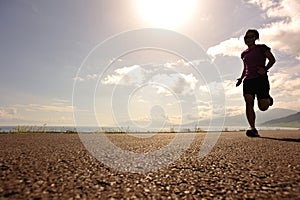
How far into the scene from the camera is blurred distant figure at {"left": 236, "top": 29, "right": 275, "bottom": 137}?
635 cm

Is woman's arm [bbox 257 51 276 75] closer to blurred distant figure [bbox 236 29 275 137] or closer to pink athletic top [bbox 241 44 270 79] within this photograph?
blurred distant figure [bbox 236 29 275 137]

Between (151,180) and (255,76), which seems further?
(255,76)

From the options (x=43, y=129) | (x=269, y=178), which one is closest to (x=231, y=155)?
(x=269, y=178)

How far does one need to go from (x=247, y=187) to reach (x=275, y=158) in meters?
1.35

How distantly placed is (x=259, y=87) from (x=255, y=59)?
682mm

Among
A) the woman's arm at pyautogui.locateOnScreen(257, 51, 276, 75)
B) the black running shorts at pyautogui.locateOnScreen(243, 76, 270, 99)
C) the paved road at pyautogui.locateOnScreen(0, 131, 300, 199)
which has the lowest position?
the paved road at pyautogui.locateOnScreen(0, 131, 300, 199)

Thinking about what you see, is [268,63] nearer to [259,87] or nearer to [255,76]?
[255,76]

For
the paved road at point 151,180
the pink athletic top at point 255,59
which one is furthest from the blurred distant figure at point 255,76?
the paved road at point 151,180

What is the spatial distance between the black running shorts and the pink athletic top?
121 millimetres

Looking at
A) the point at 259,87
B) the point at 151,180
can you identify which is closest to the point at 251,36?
the point at 259,87

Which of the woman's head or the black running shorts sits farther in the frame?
the woman's head

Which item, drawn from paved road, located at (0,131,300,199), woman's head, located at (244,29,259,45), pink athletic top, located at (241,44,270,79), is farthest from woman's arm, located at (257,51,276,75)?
paved road, located at (0,131,300,199)

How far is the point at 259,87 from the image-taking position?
251 inches

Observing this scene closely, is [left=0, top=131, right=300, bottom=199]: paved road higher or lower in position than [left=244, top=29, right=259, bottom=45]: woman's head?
lower
